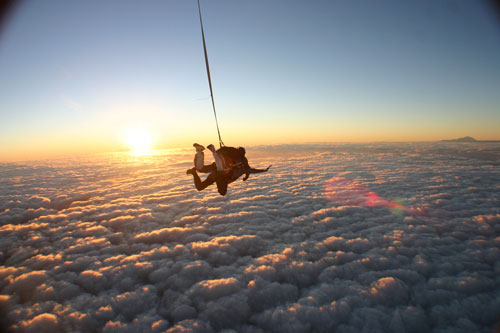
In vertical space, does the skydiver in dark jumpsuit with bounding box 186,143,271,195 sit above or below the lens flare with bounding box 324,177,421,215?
above

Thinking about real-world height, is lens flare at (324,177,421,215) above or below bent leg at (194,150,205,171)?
below

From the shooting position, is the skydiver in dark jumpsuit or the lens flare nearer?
the skydiver in dark jumpsuit

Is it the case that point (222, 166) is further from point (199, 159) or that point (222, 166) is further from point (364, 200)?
point (364, 200)

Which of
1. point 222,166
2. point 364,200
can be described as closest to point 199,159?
point 222,166

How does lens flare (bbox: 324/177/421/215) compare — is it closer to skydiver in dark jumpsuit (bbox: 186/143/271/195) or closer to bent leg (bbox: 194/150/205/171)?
skydiver in dark jumpsuit (bbox: 186/143/271/195)

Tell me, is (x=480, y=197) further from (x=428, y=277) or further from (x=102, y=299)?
(x=102, y=299)

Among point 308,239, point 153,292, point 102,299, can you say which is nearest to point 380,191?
point 308,239

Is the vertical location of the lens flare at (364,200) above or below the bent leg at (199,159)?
below

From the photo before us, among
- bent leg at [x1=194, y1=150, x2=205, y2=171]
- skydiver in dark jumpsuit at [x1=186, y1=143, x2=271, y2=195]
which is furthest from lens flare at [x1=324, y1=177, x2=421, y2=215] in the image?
bent leg at [x1=194, y1=150, x2=205, y2=171]

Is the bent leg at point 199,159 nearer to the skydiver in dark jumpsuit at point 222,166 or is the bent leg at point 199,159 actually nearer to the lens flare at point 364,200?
the skydiver in dark jumpsuit at point 222,166

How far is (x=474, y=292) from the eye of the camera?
4.53 metres

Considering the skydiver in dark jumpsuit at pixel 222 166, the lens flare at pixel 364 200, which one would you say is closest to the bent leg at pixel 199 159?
the skydiver in dark jumpsuit at pixel 222 166

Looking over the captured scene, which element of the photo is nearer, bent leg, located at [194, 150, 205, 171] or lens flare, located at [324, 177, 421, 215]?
bent leg, located at [194, 150, 205, 171]

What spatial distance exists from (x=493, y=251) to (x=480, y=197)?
30.1 feet
